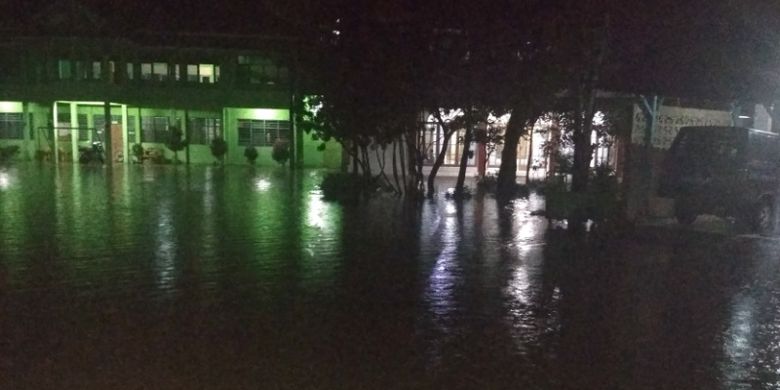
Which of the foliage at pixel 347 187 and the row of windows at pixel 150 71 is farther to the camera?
the row of windows at pixel 150 71

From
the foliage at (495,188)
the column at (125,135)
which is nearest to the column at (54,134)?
the column at (125,135)

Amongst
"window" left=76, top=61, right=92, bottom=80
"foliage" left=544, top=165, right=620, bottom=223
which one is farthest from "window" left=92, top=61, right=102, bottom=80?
"foliage" left=544, top=165, right=620, bottom=223

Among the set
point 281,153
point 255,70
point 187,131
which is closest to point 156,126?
point 187,131

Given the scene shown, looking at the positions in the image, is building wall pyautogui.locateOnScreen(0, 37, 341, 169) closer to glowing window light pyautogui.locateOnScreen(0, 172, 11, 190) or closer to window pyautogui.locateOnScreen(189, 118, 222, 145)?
window pyautogui.locateOnScreen(189, 118, 222, 145)

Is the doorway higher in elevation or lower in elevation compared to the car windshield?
lower

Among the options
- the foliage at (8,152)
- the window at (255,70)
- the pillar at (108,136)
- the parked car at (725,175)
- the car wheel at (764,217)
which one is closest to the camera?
the parked car at (725,175)

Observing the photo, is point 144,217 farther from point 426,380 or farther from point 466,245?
point 426,380

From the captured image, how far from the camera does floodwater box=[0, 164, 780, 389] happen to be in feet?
19.3

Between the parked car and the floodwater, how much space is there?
66cm

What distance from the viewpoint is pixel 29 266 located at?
31.6 ft

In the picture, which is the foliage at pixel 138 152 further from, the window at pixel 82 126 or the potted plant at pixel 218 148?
the potted plant at pixel 218 148

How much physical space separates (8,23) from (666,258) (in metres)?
32.2

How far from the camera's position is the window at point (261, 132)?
3406 cm

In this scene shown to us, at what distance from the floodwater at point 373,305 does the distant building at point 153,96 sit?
63.5ft
